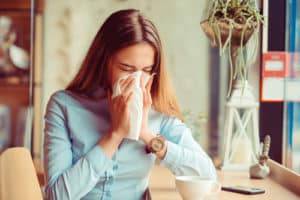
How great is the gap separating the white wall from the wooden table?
135 cm

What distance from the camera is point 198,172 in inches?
66.4

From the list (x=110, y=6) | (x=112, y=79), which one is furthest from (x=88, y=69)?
(x=110, y=6)

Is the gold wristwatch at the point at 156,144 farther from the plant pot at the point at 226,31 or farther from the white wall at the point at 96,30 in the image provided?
the white wall at the point at 96,30

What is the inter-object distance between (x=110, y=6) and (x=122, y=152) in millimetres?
2025

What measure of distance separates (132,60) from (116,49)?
56 millimetres

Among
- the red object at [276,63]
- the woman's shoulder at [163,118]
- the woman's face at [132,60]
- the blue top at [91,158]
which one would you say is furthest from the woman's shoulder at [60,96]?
the red object at [276,63]

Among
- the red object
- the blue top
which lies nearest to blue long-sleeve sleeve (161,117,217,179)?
the blue top

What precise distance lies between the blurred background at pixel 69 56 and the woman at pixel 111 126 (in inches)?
71.8

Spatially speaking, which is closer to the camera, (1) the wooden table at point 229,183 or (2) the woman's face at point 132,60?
(2) the woman's face at point 132,60

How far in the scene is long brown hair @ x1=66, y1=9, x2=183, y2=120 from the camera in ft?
5.15

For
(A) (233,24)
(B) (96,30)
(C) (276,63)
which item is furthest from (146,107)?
(B) (96,30)

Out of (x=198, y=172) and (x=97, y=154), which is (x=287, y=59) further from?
(x=97, y=154)

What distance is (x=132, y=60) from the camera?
1.54 m

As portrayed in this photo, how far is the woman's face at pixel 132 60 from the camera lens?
1.54 meters
